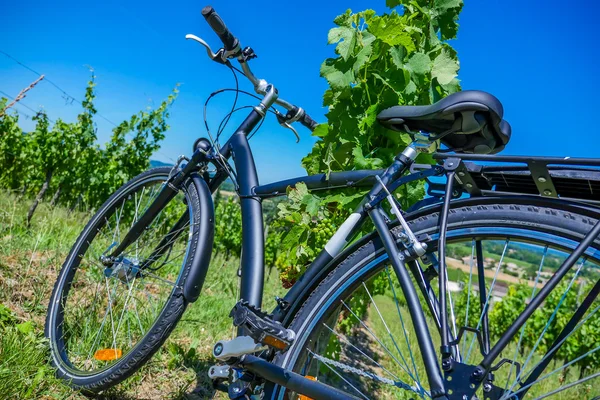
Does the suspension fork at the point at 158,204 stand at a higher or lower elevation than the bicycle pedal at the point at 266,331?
higher

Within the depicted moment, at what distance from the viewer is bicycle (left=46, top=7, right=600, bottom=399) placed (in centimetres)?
112

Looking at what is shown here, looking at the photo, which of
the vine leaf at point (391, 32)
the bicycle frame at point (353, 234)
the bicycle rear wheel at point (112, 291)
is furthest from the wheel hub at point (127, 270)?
the vine leaf at point (391, 32)

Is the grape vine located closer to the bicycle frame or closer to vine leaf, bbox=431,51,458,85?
vine leaf, bbox=431,51,458,85

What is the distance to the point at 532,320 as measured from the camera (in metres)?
6.77

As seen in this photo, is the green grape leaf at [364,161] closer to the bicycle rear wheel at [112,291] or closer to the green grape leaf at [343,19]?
Answer: the green grape leaf at [343,19]

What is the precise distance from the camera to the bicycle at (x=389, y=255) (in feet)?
3.67

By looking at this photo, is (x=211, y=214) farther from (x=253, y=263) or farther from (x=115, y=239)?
(x=115, y=239)

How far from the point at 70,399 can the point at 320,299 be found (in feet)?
3.74

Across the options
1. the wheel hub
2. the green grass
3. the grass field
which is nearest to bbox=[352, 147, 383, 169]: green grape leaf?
the grass field

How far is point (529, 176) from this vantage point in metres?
1.21

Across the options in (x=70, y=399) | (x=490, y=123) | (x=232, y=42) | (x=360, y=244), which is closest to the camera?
(x=490, y=123)

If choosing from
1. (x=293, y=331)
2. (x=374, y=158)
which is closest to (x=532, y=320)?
(x=374, y=158)

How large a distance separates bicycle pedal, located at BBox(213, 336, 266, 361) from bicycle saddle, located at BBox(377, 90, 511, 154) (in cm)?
78

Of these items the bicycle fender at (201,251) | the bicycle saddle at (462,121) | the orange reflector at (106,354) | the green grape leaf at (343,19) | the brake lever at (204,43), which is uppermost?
the green grape leaf at (343,19)
